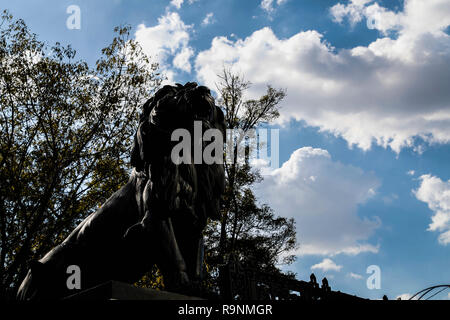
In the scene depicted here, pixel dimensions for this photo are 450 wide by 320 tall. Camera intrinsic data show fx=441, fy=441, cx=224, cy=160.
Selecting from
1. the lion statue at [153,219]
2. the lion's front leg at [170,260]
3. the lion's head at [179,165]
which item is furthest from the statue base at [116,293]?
the lion's head at [179,165]

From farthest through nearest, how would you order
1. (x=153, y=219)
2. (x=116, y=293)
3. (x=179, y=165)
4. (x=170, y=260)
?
(x=179, y=165)
(x=153, y=219)
(x=170, y=260)
(x=116, y=293)

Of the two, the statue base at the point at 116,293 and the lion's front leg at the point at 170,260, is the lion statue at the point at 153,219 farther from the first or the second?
the statue base at the point at 116,293

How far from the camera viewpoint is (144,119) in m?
5.11

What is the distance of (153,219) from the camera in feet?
14.5

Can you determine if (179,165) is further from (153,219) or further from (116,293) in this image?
(116,293)

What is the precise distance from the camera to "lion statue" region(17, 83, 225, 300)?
444cm

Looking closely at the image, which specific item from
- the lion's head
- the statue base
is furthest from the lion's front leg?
the statue base

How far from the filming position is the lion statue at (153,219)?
4438mm

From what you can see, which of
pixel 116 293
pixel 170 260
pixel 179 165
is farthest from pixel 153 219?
pixel 116 293

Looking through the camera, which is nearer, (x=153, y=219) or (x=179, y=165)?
(x=153, y=219)

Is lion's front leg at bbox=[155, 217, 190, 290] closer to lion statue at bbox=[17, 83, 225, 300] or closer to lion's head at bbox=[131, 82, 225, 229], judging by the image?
lion statue at bbox=[17, 83, 225, 300]

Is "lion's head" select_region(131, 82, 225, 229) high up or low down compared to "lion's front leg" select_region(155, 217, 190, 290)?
up

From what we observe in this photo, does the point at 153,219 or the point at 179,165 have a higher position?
the point at 179,165
